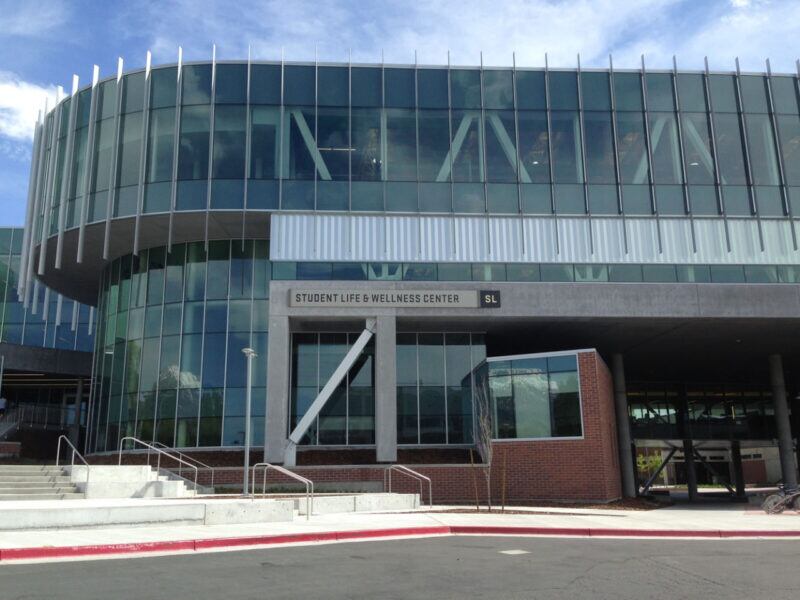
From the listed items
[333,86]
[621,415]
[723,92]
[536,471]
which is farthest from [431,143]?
[621,415]

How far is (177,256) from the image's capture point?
107ft

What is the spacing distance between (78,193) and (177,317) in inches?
276

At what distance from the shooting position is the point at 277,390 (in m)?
27.3

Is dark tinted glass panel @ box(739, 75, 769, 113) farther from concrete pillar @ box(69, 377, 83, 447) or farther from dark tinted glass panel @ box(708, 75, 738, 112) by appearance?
concrete pillar @ box(69, 377, 83, 447)

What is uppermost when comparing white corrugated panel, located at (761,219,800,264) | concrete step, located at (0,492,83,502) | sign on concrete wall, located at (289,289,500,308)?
white corrugated panel, located at (761,219,800,264)

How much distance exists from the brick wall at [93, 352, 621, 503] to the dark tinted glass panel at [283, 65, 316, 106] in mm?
15384

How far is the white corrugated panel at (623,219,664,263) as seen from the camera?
30.9 m

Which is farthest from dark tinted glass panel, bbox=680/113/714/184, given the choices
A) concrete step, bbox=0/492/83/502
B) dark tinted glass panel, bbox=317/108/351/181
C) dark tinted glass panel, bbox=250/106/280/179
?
concrete step, bbox=0/492/83/502

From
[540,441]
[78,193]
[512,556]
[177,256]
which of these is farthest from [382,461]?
[78,193]

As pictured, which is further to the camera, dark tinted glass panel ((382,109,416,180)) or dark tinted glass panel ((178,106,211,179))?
dark tinted glass panel ((382,109,416,180))

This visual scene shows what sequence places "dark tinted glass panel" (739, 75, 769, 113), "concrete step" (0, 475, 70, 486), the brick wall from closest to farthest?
"concrete step" (0, 475, 70, 486), the brick wall, "dark tinted glass panel" (739, 75, 769, 113)

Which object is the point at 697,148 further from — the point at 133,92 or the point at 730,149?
the point at 133,92

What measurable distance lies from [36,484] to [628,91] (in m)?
27.5

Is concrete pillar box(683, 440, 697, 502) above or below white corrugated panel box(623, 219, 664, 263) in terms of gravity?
below
